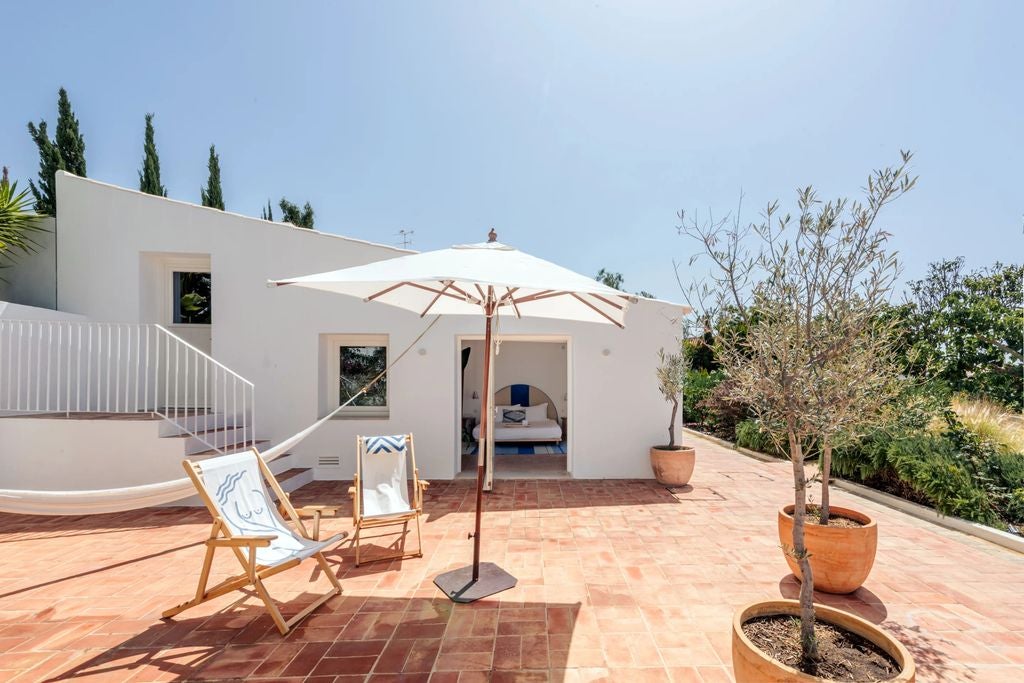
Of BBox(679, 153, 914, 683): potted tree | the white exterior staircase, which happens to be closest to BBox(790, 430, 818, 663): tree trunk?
BBox(679, 153, 914, 683): potted tree

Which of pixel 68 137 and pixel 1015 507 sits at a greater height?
pixel 68 137

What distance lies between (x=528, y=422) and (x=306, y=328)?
585 cm

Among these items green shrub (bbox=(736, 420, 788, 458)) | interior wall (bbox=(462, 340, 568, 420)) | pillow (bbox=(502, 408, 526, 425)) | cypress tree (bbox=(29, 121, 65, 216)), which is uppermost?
cypress tree (bbox=(29, 121, 65, 216))

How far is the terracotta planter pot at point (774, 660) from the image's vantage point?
6.05ft

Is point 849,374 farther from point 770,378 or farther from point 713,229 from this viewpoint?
point 713,229

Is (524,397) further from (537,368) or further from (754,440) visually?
(754,440)

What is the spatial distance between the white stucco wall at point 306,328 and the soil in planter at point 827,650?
5.12 m

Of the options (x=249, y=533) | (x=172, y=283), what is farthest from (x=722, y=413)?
(x=172, y=283)

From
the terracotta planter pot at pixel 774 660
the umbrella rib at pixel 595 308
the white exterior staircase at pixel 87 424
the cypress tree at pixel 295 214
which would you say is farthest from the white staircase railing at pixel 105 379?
the cypress tree at pixel 295 214

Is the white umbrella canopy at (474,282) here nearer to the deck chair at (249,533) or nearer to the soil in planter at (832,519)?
the deck chair at (249,533)

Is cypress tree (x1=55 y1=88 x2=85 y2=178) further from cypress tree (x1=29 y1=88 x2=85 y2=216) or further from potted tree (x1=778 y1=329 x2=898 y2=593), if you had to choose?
potted tree (x1=778 y1=329 x2=898 y2=593)

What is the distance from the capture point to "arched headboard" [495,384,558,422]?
12.7 m

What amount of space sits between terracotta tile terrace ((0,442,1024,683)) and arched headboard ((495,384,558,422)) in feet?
23.3

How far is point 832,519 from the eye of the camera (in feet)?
12.9
